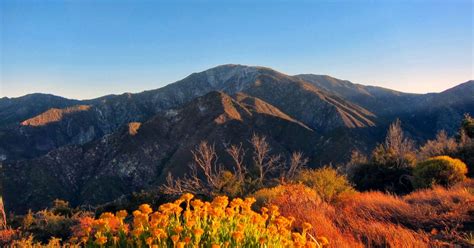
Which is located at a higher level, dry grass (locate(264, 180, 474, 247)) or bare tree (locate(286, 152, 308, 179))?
dry grass (locate(264, 180, 474, 247))

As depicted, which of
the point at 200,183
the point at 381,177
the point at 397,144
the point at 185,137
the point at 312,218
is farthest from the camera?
the point at 185,137

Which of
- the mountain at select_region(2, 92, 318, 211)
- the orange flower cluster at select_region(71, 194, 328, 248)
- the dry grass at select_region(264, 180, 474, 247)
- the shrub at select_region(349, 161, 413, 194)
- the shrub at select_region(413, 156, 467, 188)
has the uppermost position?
the orange flower cluster at select_region(71, 194, 328, 248)

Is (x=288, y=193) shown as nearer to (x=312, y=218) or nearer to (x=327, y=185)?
(x=312, y=218)

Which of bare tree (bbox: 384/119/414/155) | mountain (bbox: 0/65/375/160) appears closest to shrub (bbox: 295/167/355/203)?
bare tree (bbox: 384/119/414/155)

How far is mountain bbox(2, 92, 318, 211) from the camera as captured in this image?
7556 centimetres

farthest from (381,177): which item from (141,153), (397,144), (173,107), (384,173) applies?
(173,107)

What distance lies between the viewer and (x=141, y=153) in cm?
8556

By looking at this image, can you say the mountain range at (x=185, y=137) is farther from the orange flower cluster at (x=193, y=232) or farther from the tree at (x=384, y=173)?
the orange flower cluster at (x=193, y=232)

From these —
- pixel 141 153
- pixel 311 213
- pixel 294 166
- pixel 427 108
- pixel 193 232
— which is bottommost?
pixel 141 153

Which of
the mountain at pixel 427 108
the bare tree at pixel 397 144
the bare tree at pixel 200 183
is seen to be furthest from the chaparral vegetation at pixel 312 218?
the mountain at pixel 427 108

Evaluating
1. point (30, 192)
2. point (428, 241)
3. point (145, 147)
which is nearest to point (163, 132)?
point (145, 147)

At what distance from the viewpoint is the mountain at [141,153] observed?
248 ft

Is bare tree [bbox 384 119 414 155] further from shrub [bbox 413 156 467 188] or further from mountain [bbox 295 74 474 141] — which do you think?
mountain [bbox 295 74 474 141]

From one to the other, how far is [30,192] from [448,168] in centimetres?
8143
